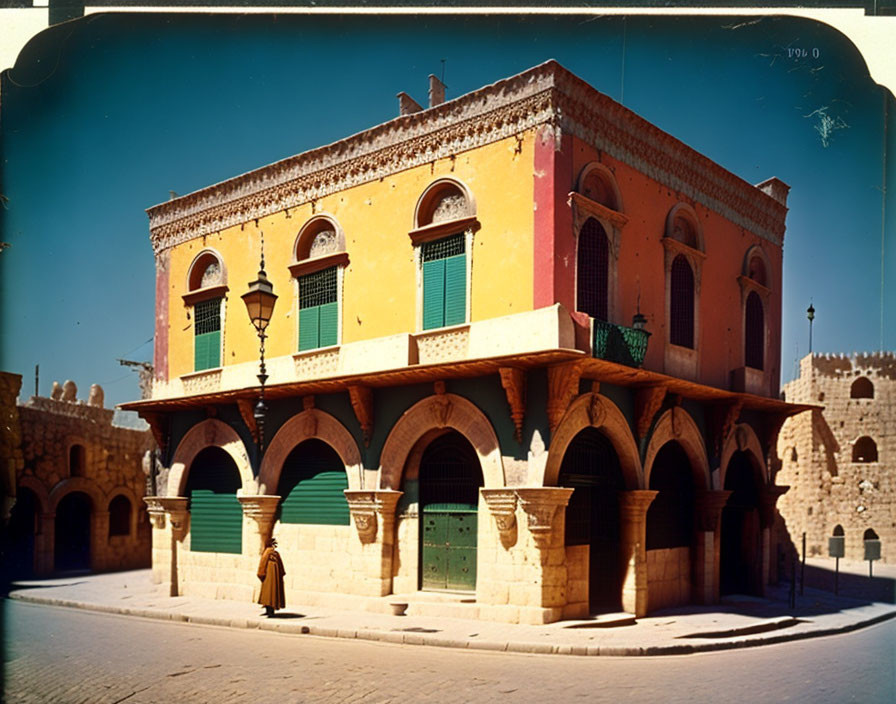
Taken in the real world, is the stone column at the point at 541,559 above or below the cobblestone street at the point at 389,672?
above

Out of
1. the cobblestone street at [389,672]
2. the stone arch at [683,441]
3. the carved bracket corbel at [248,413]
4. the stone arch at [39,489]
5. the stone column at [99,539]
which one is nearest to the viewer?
the cobblestone street at [389,672]

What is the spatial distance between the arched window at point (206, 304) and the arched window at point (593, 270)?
824 centimetres

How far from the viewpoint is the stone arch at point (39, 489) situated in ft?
69.3

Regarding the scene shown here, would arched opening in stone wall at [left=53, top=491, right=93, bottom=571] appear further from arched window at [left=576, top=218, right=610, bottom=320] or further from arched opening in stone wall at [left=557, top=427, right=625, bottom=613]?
arched window at [left=576, top=218, right=610, bottom=320]

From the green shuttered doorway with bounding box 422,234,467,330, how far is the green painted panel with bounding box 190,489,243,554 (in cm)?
638

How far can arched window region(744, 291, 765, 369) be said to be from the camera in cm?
1712

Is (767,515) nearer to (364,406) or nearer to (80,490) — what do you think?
(364,406)

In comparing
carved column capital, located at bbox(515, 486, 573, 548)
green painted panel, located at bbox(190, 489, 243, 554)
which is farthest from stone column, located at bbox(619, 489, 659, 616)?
green painted panel, located at bbox(190, 489, 243, 554)

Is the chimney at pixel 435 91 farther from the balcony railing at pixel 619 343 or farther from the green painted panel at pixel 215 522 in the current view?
the green painted panel at pixel 215 522

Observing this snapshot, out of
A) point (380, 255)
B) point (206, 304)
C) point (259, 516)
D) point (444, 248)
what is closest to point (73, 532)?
point (206, 304)

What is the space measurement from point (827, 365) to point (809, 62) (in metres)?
25.7

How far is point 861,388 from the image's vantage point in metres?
33.7

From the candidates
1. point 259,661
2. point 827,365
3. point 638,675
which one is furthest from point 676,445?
point 827,365

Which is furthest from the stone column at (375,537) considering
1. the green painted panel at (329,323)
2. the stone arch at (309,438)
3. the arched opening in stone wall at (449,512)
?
the green painted panel at (329,323)
